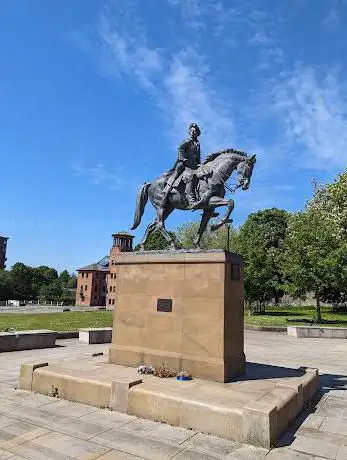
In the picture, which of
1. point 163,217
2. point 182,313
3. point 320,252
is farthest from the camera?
point 320,252

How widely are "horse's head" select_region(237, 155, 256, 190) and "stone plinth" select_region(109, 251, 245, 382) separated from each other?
202 centimetres

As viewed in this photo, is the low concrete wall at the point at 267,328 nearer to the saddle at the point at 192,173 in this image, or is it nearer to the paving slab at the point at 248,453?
the saddle at the point at 192,173

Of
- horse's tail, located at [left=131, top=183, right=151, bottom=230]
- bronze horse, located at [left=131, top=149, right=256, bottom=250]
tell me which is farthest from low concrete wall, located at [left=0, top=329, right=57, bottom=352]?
bronze horse, located at [left=131, top=149, right=256, bottom=250]

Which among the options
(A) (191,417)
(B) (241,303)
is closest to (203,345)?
(B) (241,303)

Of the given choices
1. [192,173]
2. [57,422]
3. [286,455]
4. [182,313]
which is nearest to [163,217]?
[192,173]

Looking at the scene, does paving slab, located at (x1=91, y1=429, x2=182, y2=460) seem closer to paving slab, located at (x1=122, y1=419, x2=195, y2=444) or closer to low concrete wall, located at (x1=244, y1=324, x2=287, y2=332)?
paving slab, located at (x1=122, y1=419, x2=195, y2=444)

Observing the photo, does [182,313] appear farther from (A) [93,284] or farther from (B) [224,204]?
(A) [93,284]

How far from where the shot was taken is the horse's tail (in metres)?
12.4

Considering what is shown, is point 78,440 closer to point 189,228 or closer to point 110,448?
point 110,448

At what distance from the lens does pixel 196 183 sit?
11.1 m

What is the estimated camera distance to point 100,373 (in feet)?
29.7

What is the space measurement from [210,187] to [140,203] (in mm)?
2637

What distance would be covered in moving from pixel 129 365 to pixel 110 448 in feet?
13.5

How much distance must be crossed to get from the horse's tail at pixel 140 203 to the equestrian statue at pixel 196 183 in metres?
0.22
